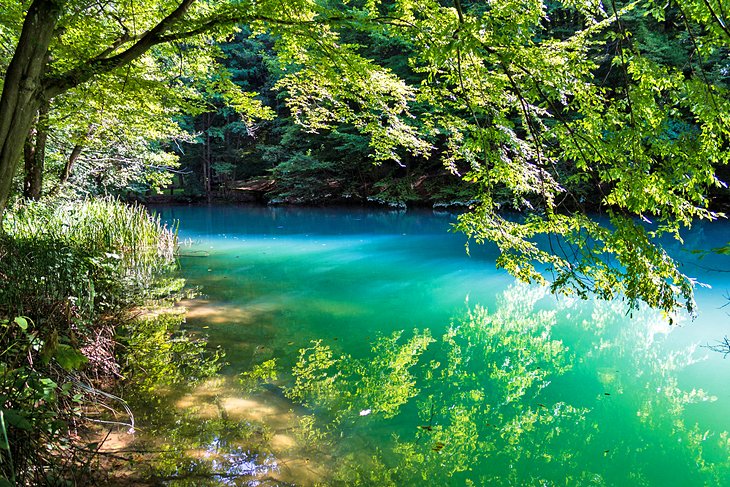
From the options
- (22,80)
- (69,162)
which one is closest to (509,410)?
(22,80)

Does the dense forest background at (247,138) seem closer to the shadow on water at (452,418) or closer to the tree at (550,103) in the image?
the tree at (550,103)

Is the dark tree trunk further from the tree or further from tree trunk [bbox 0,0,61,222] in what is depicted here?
tree trunk [bbox 0,0,61,222]

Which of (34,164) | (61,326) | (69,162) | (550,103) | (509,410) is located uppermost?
(69,162)

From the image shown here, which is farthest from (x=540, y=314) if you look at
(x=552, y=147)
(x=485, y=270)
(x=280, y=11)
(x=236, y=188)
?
(x=236, y=188)

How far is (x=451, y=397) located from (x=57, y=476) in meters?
3.18

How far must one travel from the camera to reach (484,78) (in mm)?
3494

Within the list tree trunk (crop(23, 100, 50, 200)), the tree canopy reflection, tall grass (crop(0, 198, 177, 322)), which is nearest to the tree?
tall grass (crop(0, 198, 177, 322))

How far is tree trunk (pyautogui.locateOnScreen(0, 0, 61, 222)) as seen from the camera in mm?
2877

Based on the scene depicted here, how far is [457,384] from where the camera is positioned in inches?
188

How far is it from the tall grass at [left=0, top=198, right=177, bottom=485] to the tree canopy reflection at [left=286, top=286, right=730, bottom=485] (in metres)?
1.65

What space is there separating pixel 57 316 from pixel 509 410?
12.2 ft

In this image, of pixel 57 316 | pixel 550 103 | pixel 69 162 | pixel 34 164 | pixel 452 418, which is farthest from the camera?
pixel 69 162

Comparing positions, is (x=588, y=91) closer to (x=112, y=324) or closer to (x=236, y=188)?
(x=112, y=324)

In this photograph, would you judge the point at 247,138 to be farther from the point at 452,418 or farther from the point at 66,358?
the point at 66,358
